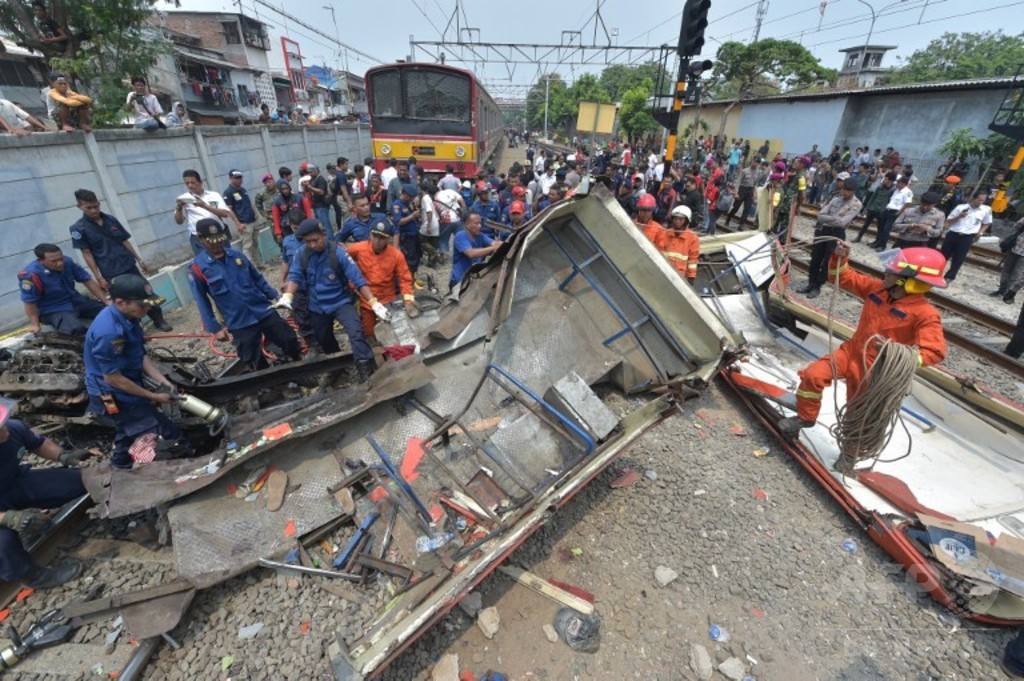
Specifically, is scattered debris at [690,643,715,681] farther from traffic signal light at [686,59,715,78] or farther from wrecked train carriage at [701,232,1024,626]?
traffic signal light at [686,59,715,78]

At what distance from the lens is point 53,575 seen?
8.53 feet

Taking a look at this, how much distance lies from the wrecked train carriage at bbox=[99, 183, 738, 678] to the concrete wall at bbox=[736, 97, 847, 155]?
21.6 m

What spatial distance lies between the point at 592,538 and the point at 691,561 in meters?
0.66

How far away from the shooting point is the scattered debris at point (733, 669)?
2.36 metres

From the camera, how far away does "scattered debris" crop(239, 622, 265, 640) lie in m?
2.29

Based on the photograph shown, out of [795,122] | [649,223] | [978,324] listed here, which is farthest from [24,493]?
[795,122]

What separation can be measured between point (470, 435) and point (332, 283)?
204 centimetres

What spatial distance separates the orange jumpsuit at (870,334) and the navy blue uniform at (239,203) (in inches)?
316

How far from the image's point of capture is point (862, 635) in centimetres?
253

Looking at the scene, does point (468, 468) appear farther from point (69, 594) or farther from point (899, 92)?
point (899, 92)

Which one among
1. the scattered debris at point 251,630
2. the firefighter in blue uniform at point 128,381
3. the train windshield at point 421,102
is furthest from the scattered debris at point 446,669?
the train windshield at point 421,102

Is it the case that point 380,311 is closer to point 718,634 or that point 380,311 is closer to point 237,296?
point 237,296

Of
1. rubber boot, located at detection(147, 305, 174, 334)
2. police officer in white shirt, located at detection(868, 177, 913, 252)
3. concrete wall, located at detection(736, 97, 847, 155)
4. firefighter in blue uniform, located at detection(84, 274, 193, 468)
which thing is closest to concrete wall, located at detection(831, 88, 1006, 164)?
concrete wall, located at detection(736, 97, 847, 155)

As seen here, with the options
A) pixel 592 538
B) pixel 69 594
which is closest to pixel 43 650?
pixel 69 594
